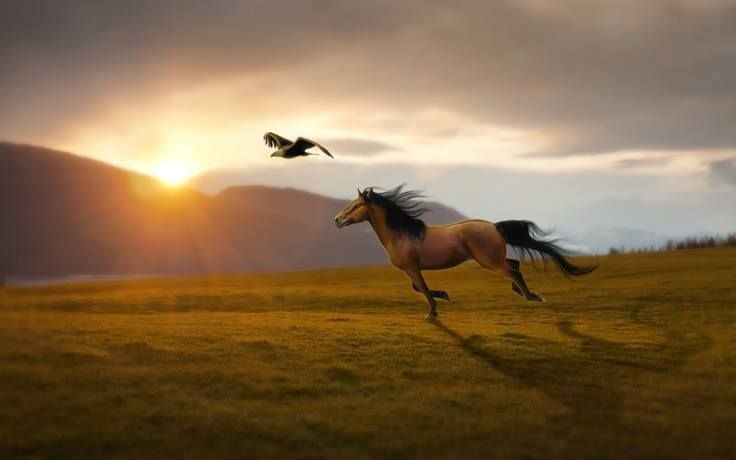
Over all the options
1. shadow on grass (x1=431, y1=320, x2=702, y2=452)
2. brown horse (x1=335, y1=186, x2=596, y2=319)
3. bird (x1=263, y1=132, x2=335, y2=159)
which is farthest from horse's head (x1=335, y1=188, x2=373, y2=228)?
shadow on grass (x1=431, y1=320, x2=702, y2=452)

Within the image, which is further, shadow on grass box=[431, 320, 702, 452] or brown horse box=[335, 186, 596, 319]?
brown horse box=[335, 186, 596, 319]

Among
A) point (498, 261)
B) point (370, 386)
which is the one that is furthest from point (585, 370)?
point (498, 261)

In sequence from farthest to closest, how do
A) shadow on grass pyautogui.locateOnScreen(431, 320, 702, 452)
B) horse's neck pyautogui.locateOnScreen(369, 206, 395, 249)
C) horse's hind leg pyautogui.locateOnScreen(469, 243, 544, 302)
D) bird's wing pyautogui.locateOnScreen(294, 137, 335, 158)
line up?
horse's neck pyautogui.locateOnScreen(369, 206, 395, 249) → horse's hind leg pyautogui.locateOnScreen(469, 243, 544, 302) → bird's wing pyautogui.locateOnScreen(294, 137, 335, 158) → shadow on grass pyautogui.locateOnScreen(431, 320, 702, 452)

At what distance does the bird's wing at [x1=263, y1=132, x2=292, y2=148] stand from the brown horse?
1.65 meters

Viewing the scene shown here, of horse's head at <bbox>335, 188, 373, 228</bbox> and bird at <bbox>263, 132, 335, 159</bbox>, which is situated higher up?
bird at <bbox>263, 132, 335, 159</bbox>

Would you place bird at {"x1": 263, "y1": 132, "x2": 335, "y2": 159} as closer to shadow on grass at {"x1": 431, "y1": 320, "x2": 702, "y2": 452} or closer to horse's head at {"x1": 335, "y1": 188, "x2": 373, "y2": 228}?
horse's head at {"x1": 335, "y1": 188, "x2": 373, "y2": 228}

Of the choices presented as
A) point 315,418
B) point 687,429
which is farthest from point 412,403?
point 687,429

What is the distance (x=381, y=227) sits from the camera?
1212 cm

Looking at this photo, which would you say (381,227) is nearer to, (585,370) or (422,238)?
(422,238)

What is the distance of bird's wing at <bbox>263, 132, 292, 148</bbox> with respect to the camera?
11841 millimetres

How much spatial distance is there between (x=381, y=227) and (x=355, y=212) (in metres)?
0.56

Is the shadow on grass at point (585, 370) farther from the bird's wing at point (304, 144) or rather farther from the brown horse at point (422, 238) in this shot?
the bird's wing at point (304, 144)

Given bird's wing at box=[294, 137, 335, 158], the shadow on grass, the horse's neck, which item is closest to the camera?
the shadow on grass

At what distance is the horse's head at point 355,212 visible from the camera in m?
12.1
